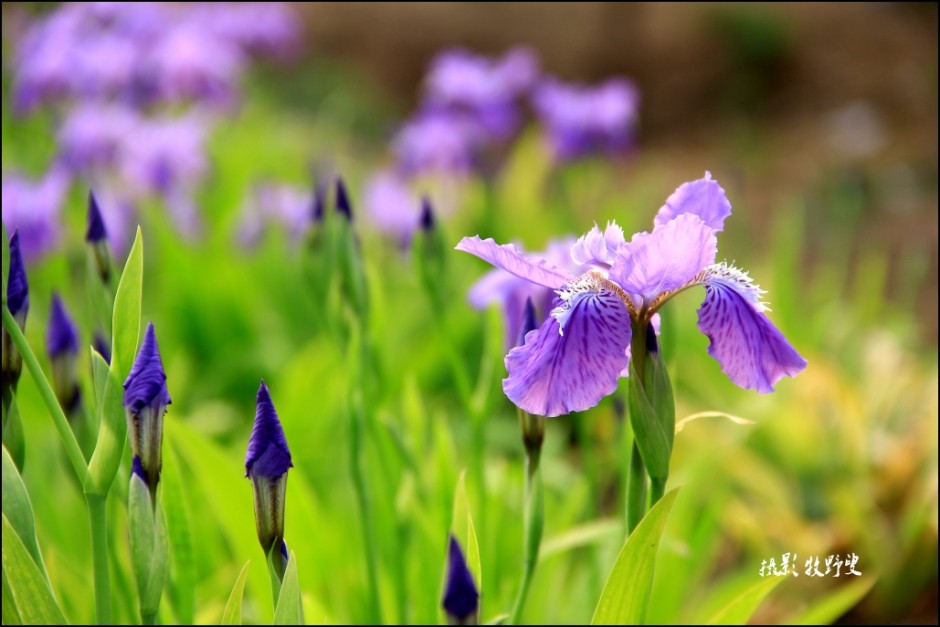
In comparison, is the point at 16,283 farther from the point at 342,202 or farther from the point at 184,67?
the point at 184,67

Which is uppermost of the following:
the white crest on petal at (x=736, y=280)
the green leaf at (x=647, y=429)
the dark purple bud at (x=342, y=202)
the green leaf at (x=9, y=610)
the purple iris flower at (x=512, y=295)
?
the dark purple bud at (x=342, y=202)

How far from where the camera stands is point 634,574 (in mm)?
839

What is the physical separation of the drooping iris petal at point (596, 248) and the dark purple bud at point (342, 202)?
1.72 feet

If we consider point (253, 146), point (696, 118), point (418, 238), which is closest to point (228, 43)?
point (253, 146)

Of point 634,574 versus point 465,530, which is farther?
point 465,530

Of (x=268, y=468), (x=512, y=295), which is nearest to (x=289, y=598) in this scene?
(x=268, y=468)

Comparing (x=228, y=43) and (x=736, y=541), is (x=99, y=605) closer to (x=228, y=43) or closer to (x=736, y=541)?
(x=736, y=541)

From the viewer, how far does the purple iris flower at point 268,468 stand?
0.77 m

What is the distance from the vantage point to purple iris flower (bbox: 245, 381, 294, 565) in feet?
2.54

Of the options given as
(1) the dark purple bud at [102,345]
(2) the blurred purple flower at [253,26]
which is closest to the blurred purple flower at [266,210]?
(2) the blurred purple flower at [253,26]

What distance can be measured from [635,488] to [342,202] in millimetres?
650

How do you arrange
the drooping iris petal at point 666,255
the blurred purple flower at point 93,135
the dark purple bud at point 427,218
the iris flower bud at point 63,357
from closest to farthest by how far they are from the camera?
the drooping iris petal at point 666,255 → the iris flower bud at point 63,357 → the dark purple bud at point 427,218 → the blurred purple flower at point 93,135

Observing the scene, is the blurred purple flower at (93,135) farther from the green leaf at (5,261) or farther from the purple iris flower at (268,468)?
the purple iris flower at (268,468)

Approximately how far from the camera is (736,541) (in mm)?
2174
